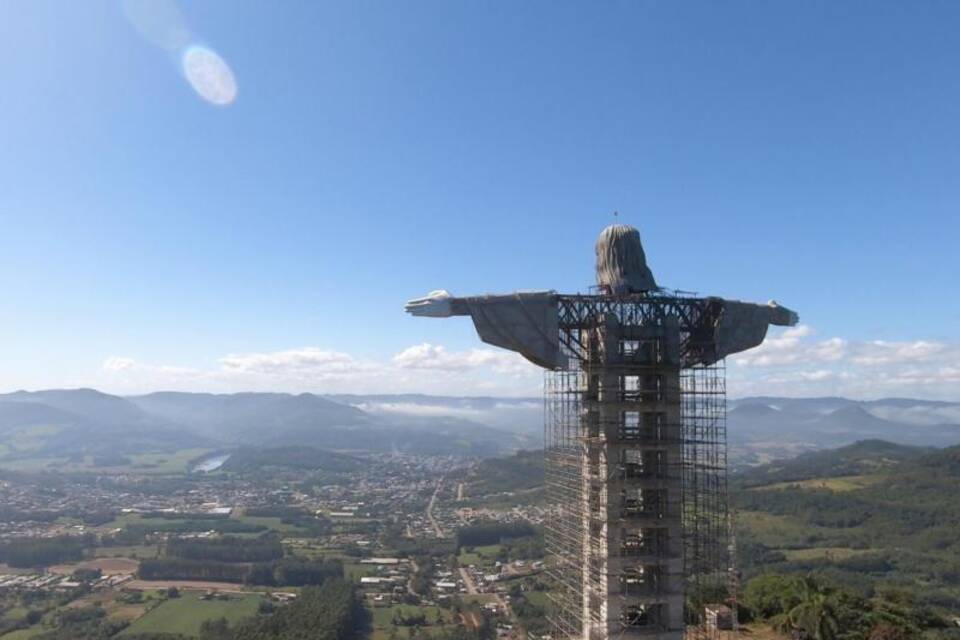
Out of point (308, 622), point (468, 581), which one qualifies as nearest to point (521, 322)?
point (308, 622)

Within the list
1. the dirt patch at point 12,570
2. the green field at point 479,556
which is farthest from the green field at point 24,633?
the green field at point 479,556

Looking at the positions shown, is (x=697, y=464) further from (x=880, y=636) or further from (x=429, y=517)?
(x=429, y=517)

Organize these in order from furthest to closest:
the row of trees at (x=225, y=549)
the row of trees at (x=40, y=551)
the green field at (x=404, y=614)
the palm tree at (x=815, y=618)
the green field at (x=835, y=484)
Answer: the green field at (x=835, y=484) < the row of trees at (x=40, y=551) < the row of trees at (x=225, y=549) < the green field at (x=404, y=614) < the palm tree at (x=815, y=618)

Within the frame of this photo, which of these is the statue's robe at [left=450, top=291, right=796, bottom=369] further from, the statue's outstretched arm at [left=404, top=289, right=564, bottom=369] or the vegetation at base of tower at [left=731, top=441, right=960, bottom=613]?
the vegetation at base of tower at [left=731, top=441, right=960, bottom=613]

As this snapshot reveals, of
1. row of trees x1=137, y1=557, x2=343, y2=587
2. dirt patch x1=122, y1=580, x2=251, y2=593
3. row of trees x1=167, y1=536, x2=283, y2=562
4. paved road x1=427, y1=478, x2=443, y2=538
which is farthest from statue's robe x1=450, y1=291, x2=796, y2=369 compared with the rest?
paved road x1=427, y1=478, x2=443, y2=538

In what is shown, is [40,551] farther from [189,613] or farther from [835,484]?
[835,484]

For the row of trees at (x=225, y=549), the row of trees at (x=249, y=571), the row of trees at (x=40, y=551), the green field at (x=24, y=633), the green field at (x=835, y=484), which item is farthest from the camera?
the green field at (x=835, y=484)

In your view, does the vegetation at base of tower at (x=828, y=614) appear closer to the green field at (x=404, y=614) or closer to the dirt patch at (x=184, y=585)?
the green field at (x=404, y=614)
